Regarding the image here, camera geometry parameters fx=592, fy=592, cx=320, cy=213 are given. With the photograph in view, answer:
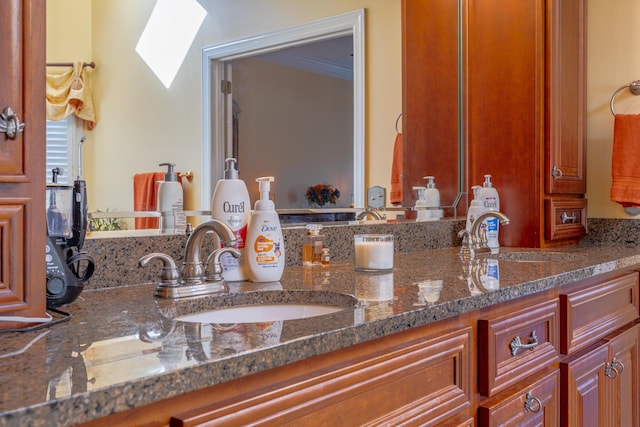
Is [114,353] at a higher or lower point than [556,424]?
higher

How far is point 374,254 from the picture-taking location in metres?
1.37

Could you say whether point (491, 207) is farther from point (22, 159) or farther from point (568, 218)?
point (22, 159)

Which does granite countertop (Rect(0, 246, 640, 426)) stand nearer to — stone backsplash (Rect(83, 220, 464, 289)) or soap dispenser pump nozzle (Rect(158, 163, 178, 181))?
stone backsplash (Rect(83, 220, 464, 289))

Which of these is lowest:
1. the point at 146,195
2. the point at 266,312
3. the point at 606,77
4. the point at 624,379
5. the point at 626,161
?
the point at 624,379

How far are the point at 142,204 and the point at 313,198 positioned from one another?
1.68ft

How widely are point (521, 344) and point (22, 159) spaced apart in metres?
0.94

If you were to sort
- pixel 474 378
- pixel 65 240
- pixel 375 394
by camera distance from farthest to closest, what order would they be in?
pixel 474 378 → pixel 65 240 → pixel 375 394

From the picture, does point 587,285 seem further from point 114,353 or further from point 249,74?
point 114,353

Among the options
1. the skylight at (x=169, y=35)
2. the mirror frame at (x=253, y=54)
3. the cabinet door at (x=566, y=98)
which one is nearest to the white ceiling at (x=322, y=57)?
the mirror frame at (x=253, y=54)

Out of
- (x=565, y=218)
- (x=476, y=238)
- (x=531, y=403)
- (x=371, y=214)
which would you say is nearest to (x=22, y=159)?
(x=531, y=403)

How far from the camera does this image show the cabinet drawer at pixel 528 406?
1.06 m

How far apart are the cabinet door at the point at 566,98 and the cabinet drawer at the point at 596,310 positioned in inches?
18.8

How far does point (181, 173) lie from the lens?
1.29 m

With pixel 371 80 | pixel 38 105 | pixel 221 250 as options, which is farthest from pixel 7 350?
pixel 371 80
